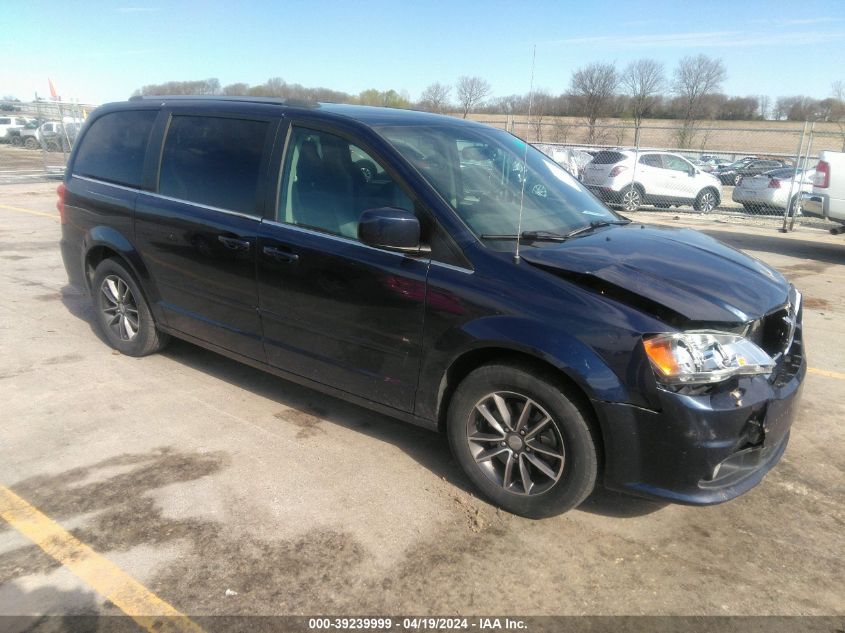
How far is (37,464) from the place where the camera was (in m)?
3.54

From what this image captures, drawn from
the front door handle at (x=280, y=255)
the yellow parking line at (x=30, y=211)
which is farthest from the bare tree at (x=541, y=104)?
the yellow parking line at (x=30, y=211)

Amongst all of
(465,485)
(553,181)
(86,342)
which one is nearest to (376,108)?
(553,181)

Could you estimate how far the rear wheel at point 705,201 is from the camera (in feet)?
56.1

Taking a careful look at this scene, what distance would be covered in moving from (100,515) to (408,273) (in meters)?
1.89

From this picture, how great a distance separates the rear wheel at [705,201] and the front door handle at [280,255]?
15790 millimetres

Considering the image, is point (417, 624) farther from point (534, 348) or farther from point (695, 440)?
point (695, 440)

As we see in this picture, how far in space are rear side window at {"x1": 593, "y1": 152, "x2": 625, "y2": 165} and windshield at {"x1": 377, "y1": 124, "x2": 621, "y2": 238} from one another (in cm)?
1300

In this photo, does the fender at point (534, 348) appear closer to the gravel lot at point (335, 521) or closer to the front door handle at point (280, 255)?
the gravel lot at point (335, 521)

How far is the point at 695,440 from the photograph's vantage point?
2672mm

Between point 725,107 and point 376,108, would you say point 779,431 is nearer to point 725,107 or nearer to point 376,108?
point 376,108

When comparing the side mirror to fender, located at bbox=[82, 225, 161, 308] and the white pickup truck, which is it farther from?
the white pickup truck

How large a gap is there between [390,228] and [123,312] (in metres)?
2.95

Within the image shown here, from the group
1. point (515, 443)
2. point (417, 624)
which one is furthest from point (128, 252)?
point (417, 624)

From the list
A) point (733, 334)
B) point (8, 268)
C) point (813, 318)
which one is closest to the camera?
point (733, 334)
